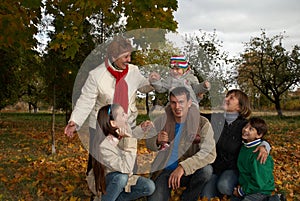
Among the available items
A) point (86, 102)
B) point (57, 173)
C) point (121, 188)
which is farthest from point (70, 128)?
point (57, 173)

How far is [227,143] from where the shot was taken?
3916 mm

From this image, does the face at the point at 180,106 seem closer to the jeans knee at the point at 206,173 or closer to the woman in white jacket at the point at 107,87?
the woman in white jacket at the point at 107,87

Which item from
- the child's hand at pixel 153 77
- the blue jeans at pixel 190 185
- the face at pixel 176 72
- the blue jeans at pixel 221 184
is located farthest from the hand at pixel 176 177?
the face at pixel 176 72

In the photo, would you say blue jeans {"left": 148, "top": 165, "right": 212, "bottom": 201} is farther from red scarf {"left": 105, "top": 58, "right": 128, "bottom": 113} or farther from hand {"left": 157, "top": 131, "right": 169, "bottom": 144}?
red scarf {"left": 105, "top": 58, "right": 128, "bottom": 113}

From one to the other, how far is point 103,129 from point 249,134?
148cm

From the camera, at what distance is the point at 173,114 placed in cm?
389

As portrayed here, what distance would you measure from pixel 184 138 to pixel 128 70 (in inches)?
36.9

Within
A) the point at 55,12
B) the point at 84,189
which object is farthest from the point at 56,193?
the point at 55,12

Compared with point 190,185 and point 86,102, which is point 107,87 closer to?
point 86,102

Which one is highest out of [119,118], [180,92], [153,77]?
[153,77]

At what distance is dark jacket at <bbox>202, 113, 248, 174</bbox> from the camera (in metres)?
3.88

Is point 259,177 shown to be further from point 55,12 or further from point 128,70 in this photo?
point 55,12

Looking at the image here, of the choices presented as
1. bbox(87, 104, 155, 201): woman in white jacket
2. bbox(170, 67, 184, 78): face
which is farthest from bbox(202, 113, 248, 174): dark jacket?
bbox(87, 104, 155, 201): woman in white jacket

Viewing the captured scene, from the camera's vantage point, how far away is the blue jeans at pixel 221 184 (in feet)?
12.3
